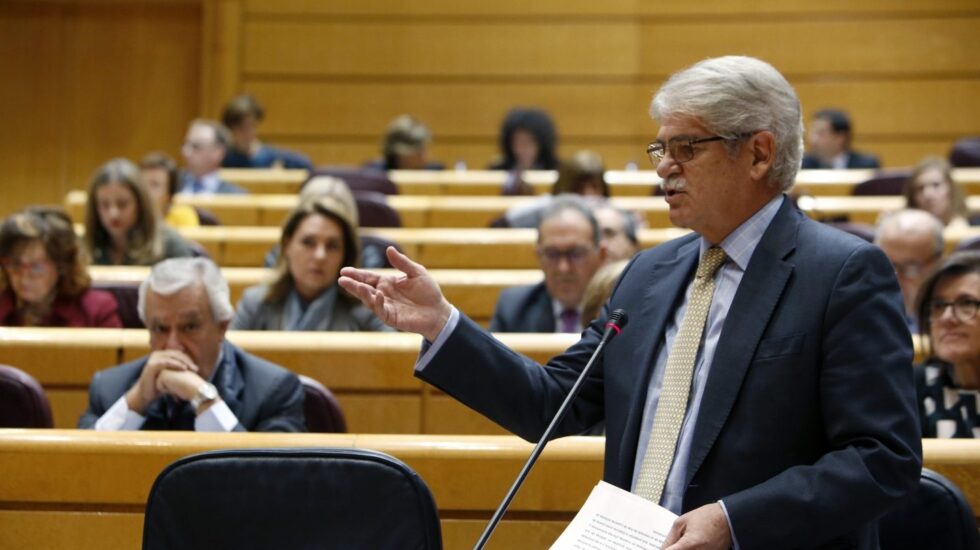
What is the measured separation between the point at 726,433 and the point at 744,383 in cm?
6

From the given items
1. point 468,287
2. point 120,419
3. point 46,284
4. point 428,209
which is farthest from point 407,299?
point 428,209

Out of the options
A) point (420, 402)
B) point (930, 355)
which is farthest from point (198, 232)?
point (930, 355)

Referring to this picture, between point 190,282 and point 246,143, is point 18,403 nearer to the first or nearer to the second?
point 190,282

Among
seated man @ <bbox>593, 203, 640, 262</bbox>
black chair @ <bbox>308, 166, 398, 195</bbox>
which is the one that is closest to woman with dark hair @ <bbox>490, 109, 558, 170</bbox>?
black chair @ <bbox>308, 166, 398, 195</bbox>

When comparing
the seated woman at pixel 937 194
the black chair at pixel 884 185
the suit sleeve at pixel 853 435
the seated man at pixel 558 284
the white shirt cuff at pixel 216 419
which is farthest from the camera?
the black chair at pixel 884 185

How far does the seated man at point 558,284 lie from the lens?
12.4 ft

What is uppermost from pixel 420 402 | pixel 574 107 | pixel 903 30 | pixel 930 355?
pixel 903 30

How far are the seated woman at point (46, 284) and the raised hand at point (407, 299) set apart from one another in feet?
7.50

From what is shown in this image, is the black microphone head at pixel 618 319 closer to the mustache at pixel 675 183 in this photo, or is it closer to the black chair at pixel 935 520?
the mustache at pixel 675 183

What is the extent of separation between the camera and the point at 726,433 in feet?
4.80

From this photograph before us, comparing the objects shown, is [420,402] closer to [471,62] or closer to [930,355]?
[930,355]

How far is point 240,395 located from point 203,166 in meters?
4.24

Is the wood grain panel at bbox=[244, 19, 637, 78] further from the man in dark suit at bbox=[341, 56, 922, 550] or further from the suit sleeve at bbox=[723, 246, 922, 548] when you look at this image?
the suit sleeve at bbox=[723, 246, 922, 548]

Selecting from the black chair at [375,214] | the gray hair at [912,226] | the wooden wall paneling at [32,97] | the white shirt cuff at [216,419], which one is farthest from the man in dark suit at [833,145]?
the white shirt cuff at [216,419]
